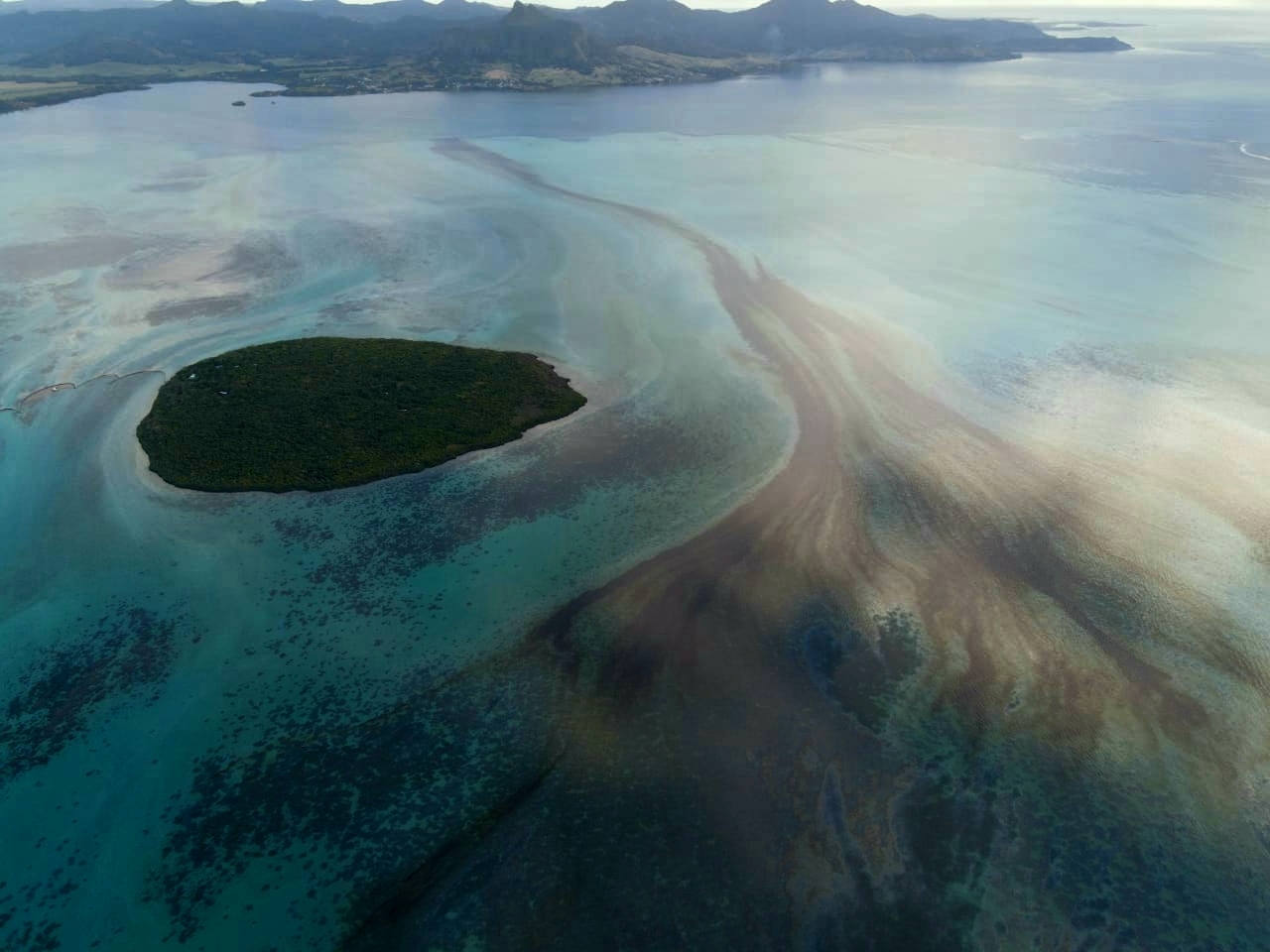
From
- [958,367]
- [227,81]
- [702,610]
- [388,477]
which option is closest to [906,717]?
[702,610]

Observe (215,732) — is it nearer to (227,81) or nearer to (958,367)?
(958,367)

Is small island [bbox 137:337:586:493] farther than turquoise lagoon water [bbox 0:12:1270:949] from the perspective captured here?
Yes

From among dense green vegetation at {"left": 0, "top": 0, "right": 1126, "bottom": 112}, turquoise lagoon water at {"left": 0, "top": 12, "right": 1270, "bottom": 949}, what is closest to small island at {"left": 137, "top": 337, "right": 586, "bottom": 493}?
turquoise lagoon water at {"left": 0, "top": 12, "right": 1270, "bottom": 949}

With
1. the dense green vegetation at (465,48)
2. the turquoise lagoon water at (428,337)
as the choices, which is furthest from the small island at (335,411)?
the dense green vegetation at (465,48)

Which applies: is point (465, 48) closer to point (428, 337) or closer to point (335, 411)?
point (428, 337)

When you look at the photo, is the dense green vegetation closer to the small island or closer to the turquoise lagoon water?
the turquoise lagoon water

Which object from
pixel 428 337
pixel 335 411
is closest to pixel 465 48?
pixel 428 337

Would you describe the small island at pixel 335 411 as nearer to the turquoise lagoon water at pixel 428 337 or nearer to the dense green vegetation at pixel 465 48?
the turquoise lagoon water at pixel 428 337
